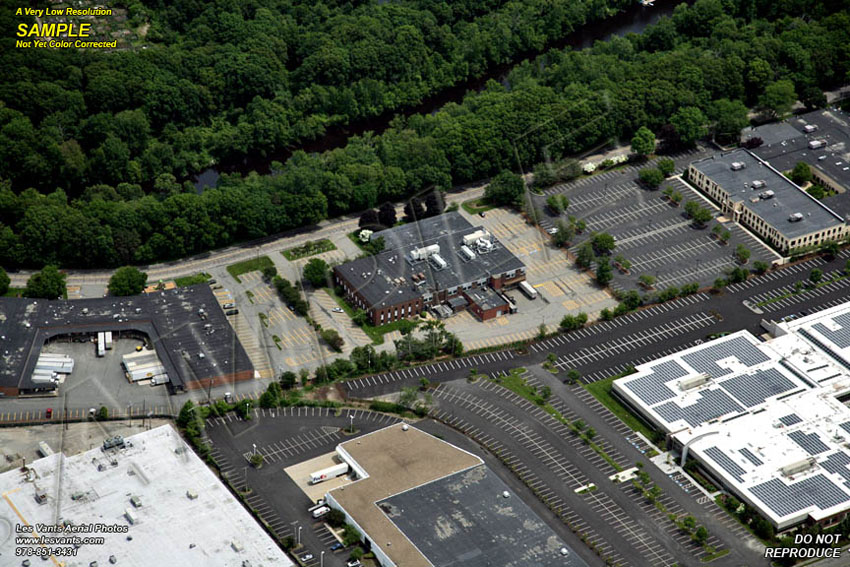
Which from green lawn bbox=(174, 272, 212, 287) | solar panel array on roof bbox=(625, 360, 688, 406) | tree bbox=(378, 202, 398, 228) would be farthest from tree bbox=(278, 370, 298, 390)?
solar panel array on roof bbox=(625, 360, 688, 406)

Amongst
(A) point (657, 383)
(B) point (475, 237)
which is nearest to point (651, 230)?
(B) point (475, 237)

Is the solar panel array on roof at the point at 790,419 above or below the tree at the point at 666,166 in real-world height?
below

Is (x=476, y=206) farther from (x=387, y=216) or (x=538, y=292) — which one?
(x=538, y=292)

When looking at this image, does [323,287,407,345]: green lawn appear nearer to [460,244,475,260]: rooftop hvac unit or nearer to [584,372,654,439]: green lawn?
[460,244,475,260]: rooftop hvac unit

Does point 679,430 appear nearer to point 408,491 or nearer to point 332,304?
point 408,491

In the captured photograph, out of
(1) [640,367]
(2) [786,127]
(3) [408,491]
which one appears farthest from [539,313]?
(2) [786,127]

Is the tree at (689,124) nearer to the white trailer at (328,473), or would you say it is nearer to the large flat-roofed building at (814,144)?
the large flat-roofed building at (814,144)

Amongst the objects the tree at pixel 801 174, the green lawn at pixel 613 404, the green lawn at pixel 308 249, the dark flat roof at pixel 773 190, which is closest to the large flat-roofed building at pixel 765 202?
the dark flat roof at pixel 773 190
